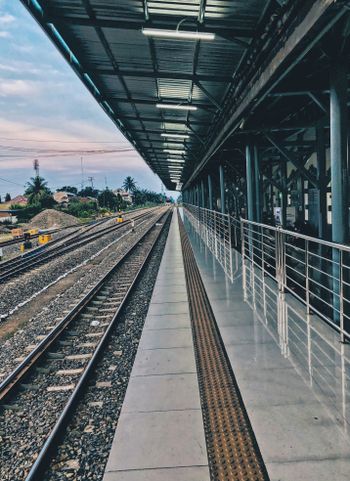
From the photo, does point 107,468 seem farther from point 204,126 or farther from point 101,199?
point 101,199

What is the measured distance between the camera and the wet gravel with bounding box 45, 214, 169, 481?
2.67 meters

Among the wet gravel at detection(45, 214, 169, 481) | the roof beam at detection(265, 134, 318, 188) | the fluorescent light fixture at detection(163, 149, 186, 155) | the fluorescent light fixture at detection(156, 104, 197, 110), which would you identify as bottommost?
the wet gravel at detection(45, 214, 169, 481)

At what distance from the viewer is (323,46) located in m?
4.28

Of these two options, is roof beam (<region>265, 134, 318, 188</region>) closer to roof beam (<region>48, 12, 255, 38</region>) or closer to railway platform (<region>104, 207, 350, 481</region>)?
roof beam (<region>48, 12, 255, 38</region>)

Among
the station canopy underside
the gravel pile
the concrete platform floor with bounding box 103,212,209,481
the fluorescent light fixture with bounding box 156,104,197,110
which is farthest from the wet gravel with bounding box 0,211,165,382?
the gravel pile

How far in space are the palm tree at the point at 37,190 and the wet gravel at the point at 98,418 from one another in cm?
5035

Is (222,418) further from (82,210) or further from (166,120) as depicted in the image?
(82,210)

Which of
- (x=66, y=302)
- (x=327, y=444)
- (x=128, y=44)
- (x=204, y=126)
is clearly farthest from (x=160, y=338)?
(x=204, y=126)

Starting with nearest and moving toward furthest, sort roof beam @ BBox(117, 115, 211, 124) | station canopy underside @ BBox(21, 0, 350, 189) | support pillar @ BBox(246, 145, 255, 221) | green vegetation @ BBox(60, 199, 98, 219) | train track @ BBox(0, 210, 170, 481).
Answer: train track @ BBox(0, 210, 170, 481)
station canopy underside @ BBox(21, 0, 350, 189)
support pillar @ BBox(246, 145, 255, 221)
roof beam @ BBox(117, 115, 211, 124)
green vegetation @ BBox(60, 199, 98, 219)

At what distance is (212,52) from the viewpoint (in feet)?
23.9

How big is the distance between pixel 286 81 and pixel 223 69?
307 centimetres

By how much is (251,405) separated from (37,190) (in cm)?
6642

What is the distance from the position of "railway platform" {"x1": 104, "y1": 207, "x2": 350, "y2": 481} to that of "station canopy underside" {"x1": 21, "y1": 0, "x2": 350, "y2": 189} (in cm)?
323

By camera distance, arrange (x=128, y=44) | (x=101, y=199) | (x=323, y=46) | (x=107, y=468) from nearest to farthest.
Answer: (x=107, y=468) → (x=323, y=46) → (x=128, y=44) → (x=101, y=199)
